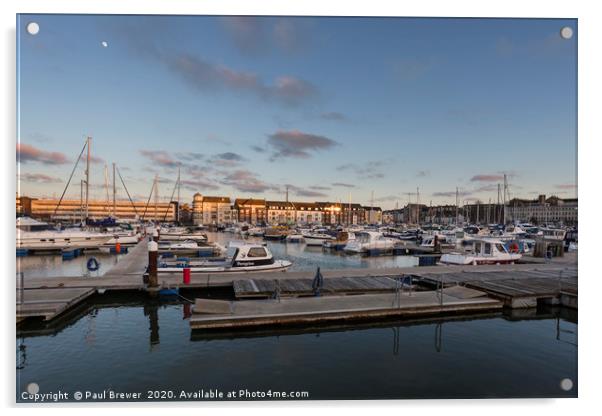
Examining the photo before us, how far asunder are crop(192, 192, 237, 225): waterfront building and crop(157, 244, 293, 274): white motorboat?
128m

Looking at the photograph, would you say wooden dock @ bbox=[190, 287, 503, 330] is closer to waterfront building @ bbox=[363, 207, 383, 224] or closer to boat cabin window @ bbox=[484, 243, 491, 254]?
boat cabin window @ bbox=[484, 243, 491, 254]

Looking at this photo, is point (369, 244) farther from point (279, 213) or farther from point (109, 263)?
point (279, 213)

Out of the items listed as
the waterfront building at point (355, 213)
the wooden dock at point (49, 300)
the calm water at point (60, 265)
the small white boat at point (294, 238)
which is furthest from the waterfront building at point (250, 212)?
the wooden dock at point (49, 300)

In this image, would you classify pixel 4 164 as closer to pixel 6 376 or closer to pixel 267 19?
pixel 6 376

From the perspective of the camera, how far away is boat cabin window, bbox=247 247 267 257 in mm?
22514

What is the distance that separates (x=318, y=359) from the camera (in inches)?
386

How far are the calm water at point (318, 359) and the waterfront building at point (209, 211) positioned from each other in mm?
138089

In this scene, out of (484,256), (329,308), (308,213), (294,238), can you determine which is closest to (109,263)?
(329,308)

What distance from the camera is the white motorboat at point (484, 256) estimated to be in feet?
89.4

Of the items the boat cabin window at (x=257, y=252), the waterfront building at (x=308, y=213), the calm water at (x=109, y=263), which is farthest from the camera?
the waterfront building at (x=308, y=213)

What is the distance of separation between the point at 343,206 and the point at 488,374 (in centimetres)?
16238

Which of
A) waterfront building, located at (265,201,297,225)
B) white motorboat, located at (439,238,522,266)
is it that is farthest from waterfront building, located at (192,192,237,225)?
white motorboat, located at (439,238,522,266)

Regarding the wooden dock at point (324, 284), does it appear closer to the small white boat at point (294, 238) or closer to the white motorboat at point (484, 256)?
the white motorboat at point (484, 256)

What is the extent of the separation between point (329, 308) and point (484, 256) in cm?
1992
